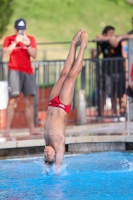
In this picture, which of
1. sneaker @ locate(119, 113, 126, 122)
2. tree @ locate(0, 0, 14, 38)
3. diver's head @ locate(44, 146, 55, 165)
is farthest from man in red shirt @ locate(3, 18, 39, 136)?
tree @ locate(0, 0, 14, 38)

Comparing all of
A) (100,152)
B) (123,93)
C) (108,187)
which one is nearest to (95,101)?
(123,93)

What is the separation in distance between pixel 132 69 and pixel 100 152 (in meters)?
2.10

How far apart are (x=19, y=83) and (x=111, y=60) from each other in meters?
2.81

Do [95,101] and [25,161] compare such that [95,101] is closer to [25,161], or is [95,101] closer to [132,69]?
[132,69]

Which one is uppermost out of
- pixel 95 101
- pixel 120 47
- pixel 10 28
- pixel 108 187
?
pixel 10 28

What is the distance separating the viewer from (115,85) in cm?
1378

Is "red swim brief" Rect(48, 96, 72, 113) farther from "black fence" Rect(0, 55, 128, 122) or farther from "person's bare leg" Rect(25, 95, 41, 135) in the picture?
"black fence" Rect(0, 55, 128, 122)

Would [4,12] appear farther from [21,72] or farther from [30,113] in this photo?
[30,113]

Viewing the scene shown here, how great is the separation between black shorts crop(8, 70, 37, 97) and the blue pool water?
77.4 inches

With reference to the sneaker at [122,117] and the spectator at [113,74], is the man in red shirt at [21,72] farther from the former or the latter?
the sneaker at [122,117]

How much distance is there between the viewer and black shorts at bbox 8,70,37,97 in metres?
11.4

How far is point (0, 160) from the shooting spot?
9688mm

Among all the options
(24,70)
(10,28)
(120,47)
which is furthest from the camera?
(10,28)

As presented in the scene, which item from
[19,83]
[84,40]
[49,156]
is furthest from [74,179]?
[19,83]
